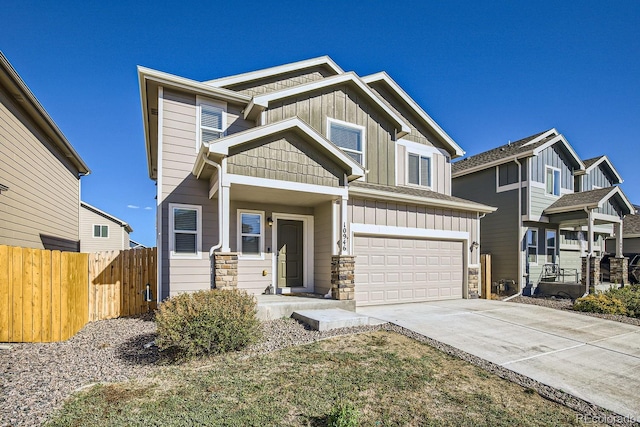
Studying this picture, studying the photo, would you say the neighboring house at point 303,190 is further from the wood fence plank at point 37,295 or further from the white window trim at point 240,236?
the wood fence plank at point 37,295

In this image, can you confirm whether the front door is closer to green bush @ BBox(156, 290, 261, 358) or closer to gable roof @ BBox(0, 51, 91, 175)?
green bush @ BBox(156, 290, 261, 358)

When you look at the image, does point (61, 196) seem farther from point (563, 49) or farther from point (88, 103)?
point (563, 49)

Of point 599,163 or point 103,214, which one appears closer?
point 599,163

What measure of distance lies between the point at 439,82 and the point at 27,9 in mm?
14272

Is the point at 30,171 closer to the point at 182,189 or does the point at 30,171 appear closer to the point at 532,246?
the point at 182,189

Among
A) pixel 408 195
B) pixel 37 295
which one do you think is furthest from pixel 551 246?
pixel 37 295

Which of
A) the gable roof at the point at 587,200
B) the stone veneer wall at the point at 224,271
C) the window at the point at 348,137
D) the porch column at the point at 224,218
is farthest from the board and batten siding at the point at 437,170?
the stone veneer wall at the point at 224,271

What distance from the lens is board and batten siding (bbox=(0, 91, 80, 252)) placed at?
797 centimetres

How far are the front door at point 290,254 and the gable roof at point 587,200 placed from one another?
453 inches

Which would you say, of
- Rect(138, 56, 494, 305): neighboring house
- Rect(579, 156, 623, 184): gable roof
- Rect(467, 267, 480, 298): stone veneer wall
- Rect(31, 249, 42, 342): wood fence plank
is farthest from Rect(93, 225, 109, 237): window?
Rect(579, 156, 623, 184): gable roof

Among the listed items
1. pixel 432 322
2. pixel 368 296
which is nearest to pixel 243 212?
pixel 368 296

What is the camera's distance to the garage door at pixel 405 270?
998 cm

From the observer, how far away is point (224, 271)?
7074 millimetres

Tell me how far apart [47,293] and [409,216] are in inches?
364
